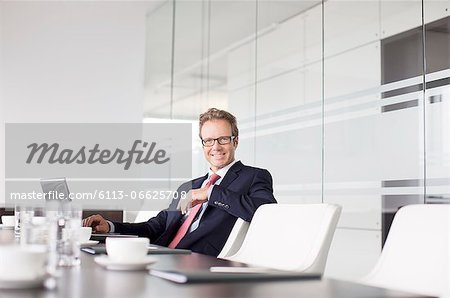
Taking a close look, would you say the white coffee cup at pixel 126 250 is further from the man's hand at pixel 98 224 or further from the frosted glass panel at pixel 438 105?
the frosted glass panel at pixel 438 105

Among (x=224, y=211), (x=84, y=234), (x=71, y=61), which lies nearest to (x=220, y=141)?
(x=224, y=211)

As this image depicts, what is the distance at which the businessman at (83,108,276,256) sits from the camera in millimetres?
2918

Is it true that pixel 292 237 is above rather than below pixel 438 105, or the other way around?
below

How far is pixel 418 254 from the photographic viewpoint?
1802 millimetres

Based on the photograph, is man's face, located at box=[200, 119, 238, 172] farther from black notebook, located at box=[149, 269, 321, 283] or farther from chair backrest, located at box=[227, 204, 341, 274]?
black notebook, located at box=[149, 269, 321, 283]

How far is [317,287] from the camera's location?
130 centimetres

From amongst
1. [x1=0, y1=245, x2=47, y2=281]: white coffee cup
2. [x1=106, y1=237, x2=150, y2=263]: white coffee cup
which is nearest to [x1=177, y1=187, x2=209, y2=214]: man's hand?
[x1=106, y1=237, x2=150, y2=263]: white coffee cup

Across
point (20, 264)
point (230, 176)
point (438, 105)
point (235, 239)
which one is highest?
point (438, 105)

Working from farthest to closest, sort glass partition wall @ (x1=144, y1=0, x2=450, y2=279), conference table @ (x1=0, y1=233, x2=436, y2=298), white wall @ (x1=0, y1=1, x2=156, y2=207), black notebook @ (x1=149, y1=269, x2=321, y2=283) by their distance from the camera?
white wall @ (x1=0, y1=1, x2=156, y2=207) → glass partition wall @ (x1=144, y1=0, x2=450, y2=279) → black notebook @ (x1=149, y1=269, x2=321, y2=283) → conference table @ (x1=0, y1=233, x2=436, y2=298)

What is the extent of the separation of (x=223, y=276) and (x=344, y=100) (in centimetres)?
294

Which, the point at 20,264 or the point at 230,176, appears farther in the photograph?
the point at 230,176

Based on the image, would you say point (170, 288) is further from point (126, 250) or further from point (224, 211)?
point (224, 211)

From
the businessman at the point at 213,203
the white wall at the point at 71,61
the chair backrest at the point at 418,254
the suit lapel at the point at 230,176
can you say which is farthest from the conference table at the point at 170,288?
the white wall at the point at 71,61

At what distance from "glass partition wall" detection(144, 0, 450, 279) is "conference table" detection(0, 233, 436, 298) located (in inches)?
87.3
